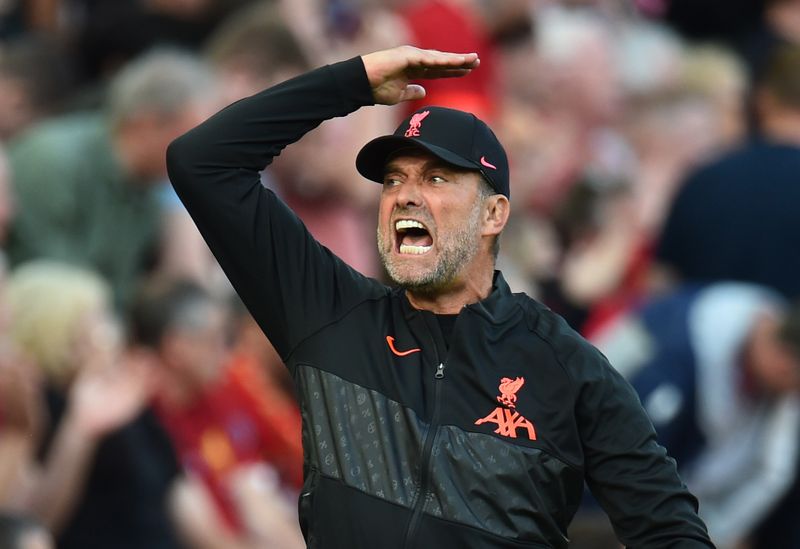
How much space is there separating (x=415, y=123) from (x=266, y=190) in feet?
1.33

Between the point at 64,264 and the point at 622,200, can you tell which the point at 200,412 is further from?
the point at 622,200

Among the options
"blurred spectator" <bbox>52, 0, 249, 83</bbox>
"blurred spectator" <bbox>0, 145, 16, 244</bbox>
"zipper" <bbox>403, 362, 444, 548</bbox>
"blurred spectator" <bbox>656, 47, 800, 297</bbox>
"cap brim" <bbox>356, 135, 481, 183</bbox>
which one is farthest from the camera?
"blurred spectator" <bbox>52, 0, 249, 83</bbox>

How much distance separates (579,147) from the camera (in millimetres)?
10398

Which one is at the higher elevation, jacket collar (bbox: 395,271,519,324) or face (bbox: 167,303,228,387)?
jacket collar (bbox: 395,271,519,324)

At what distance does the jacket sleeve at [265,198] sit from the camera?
14.3 feet

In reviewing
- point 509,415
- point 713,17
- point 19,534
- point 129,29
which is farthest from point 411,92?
point 713,17

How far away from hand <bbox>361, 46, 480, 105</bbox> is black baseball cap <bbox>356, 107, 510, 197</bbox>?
0.26ft

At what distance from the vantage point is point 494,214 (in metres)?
4.52

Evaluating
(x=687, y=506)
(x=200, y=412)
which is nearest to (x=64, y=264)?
(x=200, y=412)

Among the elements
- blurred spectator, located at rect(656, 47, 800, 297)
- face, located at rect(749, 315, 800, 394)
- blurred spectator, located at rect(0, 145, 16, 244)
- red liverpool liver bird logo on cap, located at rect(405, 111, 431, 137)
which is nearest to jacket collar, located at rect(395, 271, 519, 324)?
red liverpool liver bird logo on cap, located at rect(405, 111, 431, 137)

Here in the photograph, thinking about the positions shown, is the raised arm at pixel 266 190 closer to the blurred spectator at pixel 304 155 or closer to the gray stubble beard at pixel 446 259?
the gray stubble beard at pixel 446 259

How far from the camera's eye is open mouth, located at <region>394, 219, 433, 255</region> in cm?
438

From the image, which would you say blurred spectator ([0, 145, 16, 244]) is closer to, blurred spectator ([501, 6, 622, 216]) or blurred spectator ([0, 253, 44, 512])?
blurred spectator ([0, 253, 44, 512])

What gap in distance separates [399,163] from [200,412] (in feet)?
9.56
